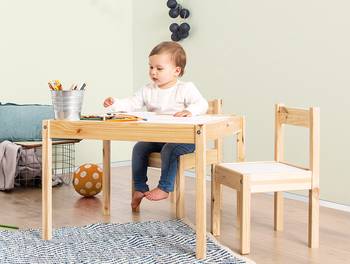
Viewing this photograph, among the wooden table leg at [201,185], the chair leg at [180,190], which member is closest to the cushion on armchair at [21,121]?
the chair leg at [180,190]

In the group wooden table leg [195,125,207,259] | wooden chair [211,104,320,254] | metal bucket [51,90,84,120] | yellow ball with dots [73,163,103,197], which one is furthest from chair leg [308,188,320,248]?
yellow ball with dots [73,163,103,197]

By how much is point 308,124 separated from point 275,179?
30cm

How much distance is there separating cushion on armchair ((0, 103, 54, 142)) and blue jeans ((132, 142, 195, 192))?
3.65 feet

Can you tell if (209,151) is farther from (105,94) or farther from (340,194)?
(105,94)

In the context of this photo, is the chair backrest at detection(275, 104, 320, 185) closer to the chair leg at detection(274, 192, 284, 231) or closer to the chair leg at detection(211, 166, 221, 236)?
the chair leg at detection(274, 192, 284, 231)

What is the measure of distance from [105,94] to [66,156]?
0.60m

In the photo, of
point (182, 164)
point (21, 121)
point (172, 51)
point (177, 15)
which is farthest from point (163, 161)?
point (177, 15)

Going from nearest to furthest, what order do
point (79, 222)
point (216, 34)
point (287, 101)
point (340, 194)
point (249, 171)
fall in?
1. point (249, 171)
2. point (79, 222)
3. point (340, 194)
4. point (287, 101)
5. point (216, 34)

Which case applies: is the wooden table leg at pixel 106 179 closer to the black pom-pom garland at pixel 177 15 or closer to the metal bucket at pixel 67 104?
the metal bucket at pixel 67 104

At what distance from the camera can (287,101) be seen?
3.53 metres

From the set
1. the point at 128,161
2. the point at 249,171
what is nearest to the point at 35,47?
the point at 128,161

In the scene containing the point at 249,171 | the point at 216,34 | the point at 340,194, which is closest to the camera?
the point at 249,171

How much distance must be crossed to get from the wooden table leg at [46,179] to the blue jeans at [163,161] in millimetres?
560

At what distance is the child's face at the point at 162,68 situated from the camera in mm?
2848
